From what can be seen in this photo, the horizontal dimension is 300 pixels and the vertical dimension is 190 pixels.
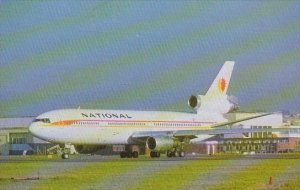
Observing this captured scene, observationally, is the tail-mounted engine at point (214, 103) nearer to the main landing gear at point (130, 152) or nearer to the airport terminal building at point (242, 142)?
the main landing gear at point (130, 152)

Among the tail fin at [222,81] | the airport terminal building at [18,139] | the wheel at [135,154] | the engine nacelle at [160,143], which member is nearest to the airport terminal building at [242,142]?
the airport terminal building at [18,139]

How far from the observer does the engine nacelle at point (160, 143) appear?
6059 cm

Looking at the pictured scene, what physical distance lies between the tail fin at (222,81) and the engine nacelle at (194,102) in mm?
1786

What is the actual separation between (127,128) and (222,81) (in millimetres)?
16280

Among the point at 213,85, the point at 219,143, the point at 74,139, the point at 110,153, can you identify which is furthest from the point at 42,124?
the point at 219,143

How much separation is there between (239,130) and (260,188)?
42.1 metres

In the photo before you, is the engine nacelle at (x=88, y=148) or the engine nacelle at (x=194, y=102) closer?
the engine nacelle at (x=88, y=148)

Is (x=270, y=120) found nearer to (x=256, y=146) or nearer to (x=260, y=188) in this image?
(x=256, y=146)

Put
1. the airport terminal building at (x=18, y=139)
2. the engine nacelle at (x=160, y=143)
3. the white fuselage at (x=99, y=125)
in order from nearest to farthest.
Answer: the white fuselage at (x=99, y=125) < the engine nacelle at (x=160, y=143) < the airport terminal building at (x=18, y=139)

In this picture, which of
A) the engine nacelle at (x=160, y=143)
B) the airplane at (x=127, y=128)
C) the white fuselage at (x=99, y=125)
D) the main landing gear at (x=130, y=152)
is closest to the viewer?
the white fuselage at (x=99, y=125)

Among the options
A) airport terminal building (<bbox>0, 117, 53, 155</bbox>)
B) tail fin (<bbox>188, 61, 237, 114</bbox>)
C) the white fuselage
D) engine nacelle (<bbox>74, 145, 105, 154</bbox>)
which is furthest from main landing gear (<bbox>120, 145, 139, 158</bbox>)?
airport terminal building (<bbox>0, 117, 53, 155</bbox>)

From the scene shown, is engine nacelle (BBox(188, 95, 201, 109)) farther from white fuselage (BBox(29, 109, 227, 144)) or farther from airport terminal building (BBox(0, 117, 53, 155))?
airport terminal building (BBox(0, 117, 53, 155))

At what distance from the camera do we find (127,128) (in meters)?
63.4

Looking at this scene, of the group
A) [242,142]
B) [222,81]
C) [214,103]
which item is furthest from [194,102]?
[242,142]
